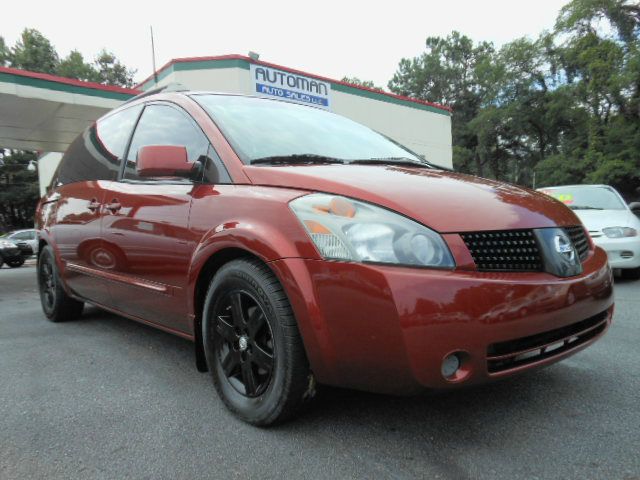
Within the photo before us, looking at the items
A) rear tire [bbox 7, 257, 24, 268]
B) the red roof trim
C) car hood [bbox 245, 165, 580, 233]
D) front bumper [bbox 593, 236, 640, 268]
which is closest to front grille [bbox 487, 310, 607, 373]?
car hood [bbox 245, 165, 580, 233]

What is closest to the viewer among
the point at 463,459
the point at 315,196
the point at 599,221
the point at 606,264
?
the point at 463,459

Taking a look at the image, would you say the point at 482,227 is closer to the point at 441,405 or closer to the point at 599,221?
the point at 441,405

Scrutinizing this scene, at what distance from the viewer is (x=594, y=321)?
81.8 inches

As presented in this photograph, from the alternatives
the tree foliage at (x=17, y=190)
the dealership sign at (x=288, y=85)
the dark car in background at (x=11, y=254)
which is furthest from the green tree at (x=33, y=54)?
the dealership sign at (x=288, y=85)

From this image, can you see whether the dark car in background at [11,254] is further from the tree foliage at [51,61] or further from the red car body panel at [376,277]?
the tree foliage at [51,61]

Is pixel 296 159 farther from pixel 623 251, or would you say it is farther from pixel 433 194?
pixel 623 251

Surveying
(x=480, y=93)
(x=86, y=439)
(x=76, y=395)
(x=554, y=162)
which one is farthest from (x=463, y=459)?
(x=480, y=93)

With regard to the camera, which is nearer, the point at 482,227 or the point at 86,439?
the point at 482,227

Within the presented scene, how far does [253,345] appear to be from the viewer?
2.06 m

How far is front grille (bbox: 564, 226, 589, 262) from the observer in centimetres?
212

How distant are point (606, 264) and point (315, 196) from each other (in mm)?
1422

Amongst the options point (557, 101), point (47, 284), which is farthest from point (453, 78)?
point (47, 284)

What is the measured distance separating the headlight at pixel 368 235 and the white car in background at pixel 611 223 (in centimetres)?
464

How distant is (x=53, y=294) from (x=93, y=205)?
4.85 feet
